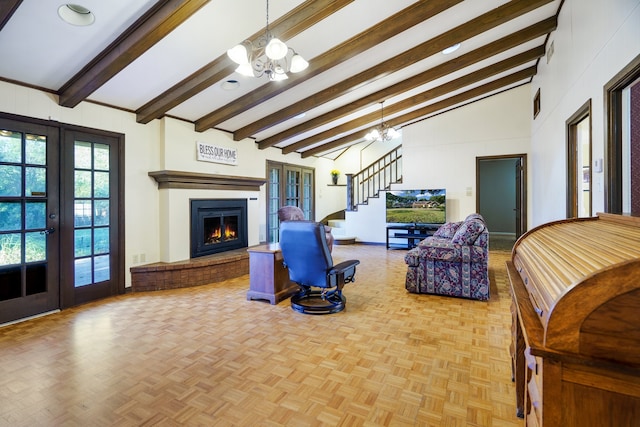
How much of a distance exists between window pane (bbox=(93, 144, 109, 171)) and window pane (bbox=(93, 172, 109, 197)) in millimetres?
89

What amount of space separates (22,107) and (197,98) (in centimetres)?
188

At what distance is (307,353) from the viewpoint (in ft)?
8.21

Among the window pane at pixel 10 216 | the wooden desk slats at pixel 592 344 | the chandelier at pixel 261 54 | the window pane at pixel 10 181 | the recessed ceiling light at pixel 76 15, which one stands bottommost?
the wooden desk slats at pixel 592 344

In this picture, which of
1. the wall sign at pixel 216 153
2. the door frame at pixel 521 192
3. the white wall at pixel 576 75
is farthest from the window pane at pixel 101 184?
the door frame at pixel 521 192

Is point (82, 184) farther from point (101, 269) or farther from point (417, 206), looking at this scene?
point (417, 206)

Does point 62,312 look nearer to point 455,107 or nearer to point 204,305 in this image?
point 204,305

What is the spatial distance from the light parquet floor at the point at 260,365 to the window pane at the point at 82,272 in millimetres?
337

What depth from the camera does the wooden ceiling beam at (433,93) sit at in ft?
17.5

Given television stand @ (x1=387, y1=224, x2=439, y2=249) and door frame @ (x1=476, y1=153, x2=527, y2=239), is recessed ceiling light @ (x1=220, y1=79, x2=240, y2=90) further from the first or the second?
door frame @ (x1=476, y1=153, x2=527, y2=239)

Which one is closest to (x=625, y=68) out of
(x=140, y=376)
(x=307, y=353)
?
(x=307, y=353)

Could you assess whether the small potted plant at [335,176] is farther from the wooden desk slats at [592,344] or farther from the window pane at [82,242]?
the wooden desk slats at [592,344]

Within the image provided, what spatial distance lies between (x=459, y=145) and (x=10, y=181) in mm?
7877

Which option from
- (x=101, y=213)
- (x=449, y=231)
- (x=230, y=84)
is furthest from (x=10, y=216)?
(x=449, y=231)

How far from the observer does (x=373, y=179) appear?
28.8ft
